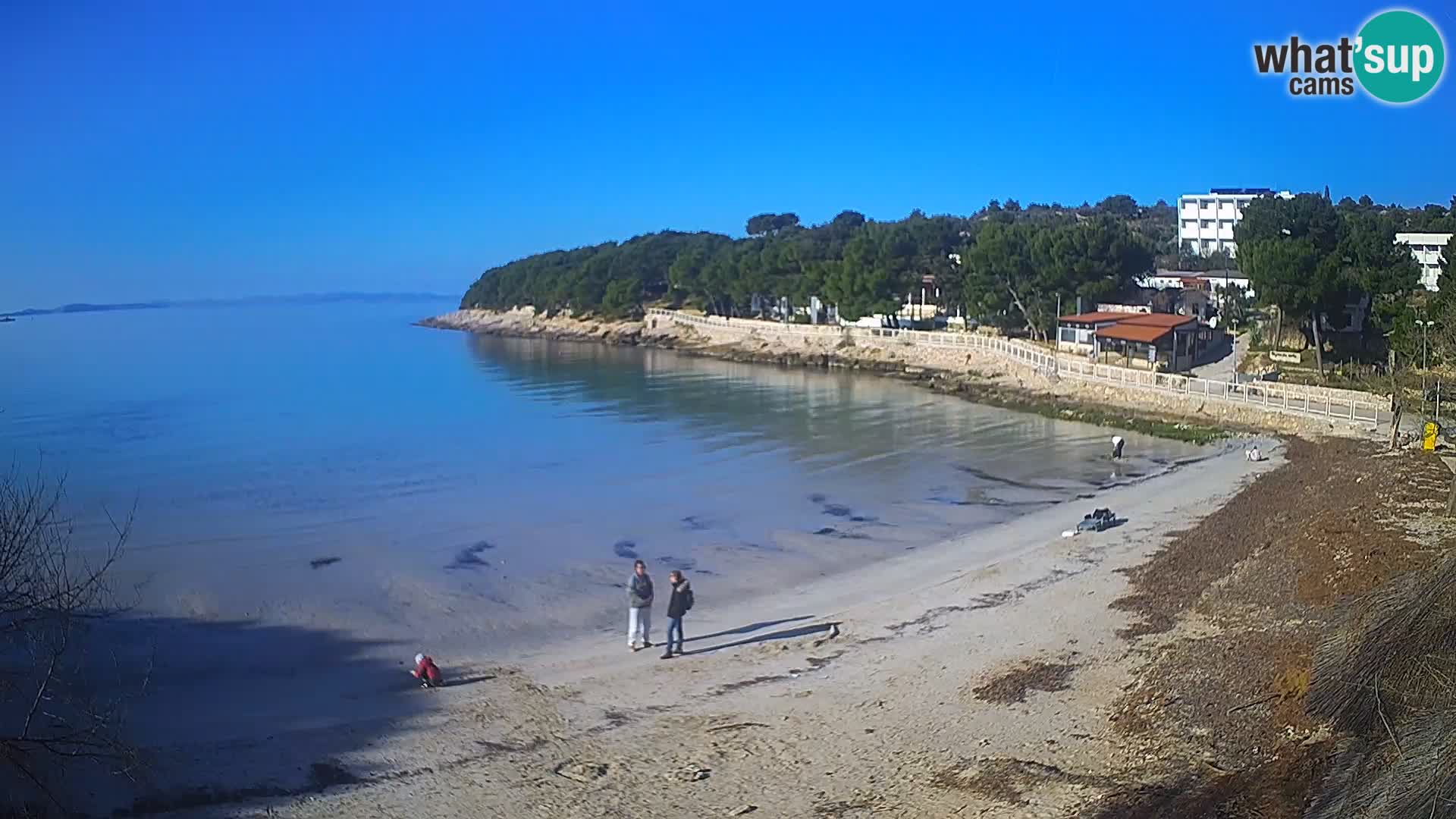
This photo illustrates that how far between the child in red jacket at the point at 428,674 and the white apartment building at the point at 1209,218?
10715 centimetres

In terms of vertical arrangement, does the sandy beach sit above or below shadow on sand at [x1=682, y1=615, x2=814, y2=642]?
above

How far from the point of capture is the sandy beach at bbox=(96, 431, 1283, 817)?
10.1 metres

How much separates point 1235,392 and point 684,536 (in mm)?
23211

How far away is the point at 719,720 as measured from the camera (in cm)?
1210

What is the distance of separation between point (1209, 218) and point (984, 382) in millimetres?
74079

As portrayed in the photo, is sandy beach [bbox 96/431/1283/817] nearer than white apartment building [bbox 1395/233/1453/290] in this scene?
Yes

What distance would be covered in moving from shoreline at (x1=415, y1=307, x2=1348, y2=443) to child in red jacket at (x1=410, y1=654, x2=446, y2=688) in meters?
27.8

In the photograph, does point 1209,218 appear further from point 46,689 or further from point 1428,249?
point 46,689

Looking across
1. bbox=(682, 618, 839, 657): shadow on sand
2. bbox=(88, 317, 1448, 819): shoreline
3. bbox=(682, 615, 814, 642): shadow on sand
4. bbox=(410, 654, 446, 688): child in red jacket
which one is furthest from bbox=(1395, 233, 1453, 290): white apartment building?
bbox=(410, 654, 446, 688): child in red jacket

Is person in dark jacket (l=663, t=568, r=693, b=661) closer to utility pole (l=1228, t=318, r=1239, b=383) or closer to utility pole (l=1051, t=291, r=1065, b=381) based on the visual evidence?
utility pole (l=1228, t=318, r=1239, b=383)

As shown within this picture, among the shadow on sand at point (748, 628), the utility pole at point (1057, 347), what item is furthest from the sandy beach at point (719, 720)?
the utility pole at point (1057, 347)

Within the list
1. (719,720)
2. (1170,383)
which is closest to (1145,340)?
(1170,383)

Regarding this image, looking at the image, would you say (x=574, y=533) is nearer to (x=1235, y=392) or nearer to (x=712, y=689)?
(x=712, y=689)

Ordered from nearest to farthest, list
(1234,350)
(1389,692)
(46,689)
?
(1389,692), (46,689), (1234,350)
